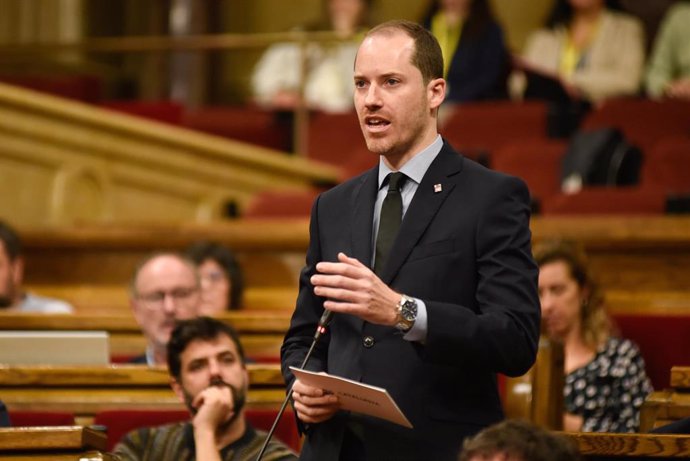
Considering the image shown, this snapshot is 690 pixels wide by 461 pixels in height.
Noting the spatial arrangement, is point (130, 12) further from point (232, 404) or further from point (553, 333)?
point (232, 404)

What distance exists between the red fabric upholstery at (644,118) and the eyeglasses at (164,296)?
1.49 m

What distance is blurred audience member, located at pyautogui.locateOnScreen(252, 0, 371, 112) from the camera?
14.2ft

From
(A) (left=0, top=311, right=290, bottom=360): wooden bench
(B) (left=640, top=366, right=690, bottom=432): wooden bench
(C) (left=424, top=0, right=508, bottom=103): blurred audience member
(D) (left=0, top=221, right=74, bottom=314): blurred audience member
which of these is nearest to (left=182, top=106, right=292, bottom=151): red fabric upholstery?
(C) (left=424, top=0, right=508, bottom=103): blurred audience member

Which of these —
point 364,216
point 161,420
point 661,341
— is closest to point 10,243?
point 161,420

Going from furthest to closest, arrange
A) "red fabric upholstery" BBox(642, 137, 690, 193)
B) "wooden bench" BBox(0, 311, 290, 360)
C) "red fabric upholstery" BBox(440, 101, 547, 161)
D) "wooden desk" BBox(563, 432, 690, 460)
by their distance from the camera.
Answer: "red fabric upholstery" BBox(440, 101, 547, 161) < "red fabric upholstery" BBox(642, 137, 690, 193) < "wooden bench" BBox(0, 311, 290, 360) < "wooden desk" BBox(563, 432, 690, 460)

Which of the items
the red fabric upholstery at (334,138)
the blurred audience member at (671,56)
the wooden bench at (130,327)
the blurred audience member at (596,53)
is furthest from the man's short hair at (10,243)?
the blurred audience member at (671,56)

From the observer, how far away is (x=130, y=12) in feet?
17.8

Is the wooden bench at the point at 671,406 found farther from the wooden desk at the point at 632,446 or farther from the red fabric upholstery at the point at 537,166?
the red fabric upholstery at the point at 537,166

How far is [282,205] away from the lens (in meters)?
3.52

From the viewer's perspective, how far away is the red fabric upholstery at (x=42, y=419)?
200 cm

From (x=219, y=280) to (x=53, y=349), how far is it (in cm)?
62

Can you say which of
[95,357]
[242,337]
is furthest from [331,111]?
[95,357]

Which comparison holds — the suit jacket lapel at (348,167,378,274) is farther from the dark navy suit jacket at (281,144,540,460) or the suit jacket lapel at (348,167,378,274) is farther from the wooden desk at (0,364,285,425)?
→ the wooden desk at (0,364,285,425)

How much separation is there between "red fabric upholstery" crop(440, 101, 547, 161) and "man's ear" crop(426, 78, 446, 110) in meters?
2.36
